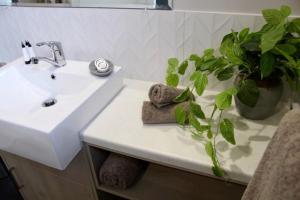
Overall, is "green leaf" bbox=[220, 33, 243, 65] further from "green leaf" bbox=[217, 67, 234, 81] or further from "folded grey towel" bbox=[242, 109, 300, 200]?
"folded grey towel" bbox=[242, 109, 300, 200]

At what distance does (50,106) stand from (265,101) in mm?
726

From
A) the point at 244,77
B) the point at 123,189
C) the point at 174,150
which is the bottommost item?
the point at 123,189

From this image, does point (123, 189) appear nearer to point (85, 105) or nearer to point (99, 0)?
point (85, 105)

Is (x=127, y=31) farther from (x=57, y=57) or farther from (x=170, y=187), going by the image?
(x=170, y=187)

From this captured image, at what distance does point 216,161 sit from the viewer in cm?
57

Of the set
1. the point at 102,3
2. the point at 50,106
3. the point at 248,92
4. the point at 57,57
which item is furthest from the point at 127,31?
the point at 248,92

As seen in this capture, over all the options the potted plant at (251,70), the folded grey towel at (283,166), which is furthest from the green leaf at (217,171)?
the folded grey towel at (283,166)

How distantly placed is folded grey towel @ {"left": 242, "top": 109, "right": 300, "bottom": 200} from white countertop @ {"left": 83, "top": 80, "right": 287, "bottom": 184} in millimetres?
137

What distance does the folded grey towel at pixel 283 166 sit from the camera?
0.35 m

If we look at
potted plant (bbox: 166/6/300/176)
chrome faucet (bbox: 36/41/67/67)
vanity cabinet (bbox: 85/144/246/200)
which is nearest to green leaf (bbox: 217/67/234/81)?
potted plant (bbox: 166/6/300/176)

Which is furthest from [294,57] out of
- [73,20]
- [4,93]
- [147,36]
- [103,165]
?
[4,93]

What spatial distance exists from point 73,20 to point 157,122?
600 mm

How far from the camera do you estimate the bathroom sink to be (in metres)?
0.65

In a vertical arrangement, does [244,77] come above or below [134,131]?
above
